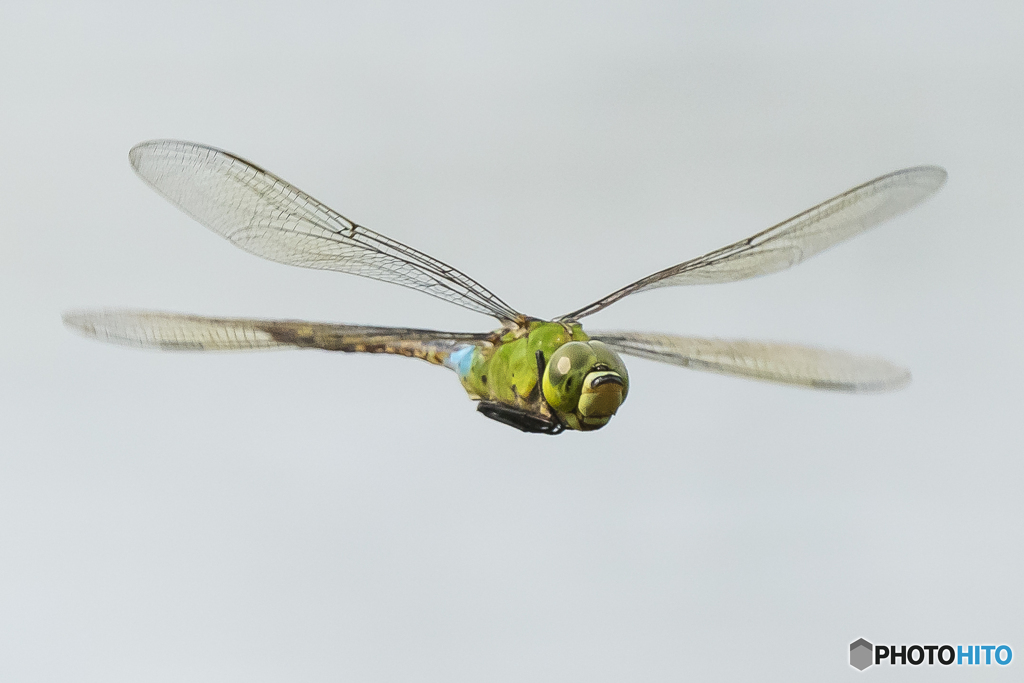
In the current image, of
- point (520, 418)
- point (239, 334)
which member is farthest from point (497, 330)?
point (239, 334)

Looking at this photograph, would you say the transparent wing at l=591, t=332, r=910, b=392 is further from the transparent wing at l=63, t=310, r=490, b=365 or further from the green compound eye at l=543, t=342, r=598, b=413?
the transparent wing at l=63, t=310, r=490, b=365

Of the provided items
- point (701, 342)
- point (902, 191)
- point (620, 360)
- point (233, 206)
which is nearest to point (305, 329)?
point (233, 206)

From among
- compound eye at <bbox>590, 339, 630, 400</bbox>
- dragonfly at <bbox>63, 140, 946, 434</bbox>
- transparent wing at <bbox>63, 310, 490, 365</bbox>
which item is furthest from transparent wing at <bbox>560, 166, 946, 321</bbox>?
transparent wing at <bbox>63, 310, 490, 365</bbox>

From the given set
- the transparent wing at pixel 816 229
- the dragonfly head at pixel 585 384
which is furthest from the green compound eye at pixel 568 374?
the transparent wing at pixel 816 229

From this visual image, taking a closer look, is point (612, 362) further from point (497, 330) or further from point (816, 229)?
point (816, 229)

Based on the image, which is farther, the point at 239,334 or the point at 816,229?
the point at 816,229

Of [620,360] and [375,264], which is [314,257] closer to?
[375,264]
